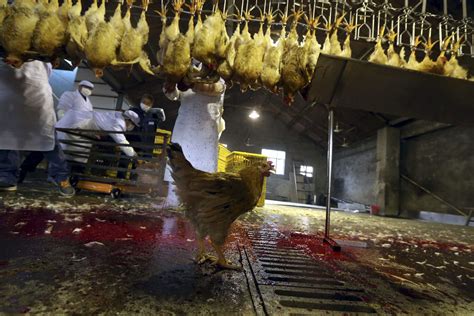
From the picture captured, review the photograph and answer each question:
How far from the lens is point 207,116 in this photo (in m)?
4.07

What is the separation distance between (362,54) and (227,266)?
29.2ft

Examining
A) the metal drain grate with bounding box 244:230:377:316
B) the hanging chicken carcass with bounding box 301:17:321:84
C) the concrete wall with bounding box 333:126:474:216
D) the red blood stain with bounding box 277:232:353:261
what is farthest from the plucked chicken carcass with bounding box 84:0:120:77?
the concrete wall with bounding box 333:126:474:216

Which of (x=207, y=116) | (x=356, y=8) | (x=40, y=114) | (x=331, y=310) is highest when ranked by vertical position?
(x=356, y=8)

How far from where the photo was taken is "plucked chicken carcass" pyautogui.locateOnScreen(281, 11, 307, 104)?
280 cm

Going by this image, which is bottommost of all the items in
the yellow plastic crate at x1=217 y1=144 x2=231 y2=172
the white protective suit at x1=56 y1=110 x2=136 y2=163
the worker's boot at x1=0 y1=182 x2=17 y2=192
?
the worker's boot at x1=0 y1=182 x2=17 y2=192

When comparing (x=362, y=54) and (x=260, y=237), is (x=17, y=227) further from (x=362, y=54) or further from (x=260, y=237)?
(x=362, y=54)

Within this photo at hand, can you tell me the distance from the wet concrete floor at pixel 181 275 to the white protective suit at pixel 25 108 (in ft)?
5.59

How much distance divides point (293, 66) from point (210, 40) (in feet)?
3.34

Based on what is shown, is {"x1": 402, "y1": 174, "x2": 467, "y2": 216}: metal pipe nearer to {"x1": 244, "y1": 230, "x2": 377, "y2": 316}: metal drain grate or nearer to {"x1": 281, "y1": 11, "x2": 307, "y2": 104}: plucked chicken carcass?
{"x1": 281, "y1": 11, "x2": 307, "y2": 104}: plucked chicken carcass

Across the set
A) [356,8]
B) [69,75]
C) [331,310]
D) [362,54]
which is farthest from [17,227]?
[362,54]

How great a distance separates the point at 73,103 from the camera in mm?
5211

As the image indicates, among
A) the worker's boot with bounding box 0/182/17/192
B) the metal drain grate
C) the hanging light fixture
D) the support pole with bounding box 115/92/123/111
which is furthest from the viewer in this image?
the hanging light fixture

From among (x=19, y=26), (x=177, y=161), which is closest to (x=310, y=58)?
(x=177, y=161)

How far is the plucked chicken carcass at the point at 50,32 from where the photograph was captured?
8.76 ft
